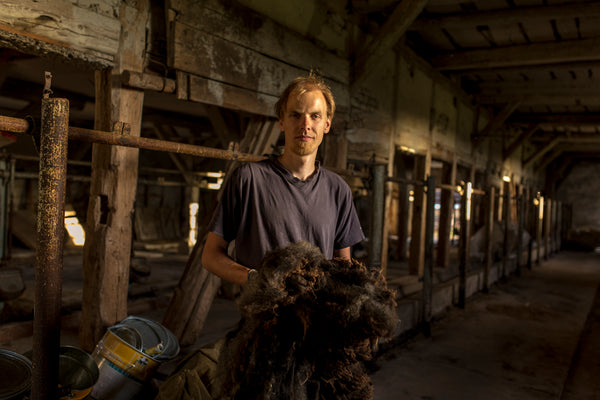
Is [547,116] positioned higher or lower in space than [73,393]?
higher

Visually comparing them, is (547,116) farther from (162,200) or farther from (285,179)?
(285,179)

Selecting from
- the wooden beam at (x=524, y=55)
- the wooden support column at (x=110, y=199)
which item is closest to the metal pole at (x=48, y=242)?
the wooden support column at (x=110, y=199)

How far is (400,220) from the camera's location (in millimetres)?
10789

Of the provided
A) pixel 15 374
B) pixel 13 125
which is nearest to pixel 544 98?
pixel 13 125

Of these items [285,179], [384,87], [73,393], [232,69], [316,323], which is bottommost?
[73,393]

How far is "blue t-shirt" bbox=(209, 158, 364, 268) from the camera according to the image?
5.77ft

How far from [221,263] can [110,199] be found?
182cm

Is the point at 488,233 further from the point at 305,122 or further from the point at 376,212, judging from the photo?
the point at 305,122

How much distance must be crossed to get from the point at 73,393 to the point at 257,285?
5.00 ft

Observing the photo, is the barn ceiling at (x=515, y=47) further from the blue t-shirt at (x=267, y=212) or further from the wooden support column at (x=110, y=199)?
the blue t-shirt at (x=267, y=212)

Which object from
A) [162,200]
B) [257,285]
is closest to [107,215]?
[257,285]

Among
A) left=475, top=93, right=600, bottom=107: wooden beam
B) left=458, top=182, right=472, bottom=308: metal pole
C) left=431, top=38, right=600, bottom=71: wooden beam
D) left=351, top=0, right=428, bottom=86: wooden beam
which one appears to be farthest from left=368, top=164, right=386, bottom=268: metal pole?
left=475, top=93, right=600, bottom=107: wooden beam

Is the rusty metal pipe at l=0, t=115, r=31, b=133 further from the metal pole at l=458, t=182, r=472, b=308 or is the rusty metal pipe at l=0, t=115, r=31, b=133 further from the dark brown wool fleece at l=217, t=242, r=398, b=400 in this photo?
the metal pole at l=458, t=182, r=472, b=308

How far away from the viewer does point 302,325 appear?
1349 millimetres
